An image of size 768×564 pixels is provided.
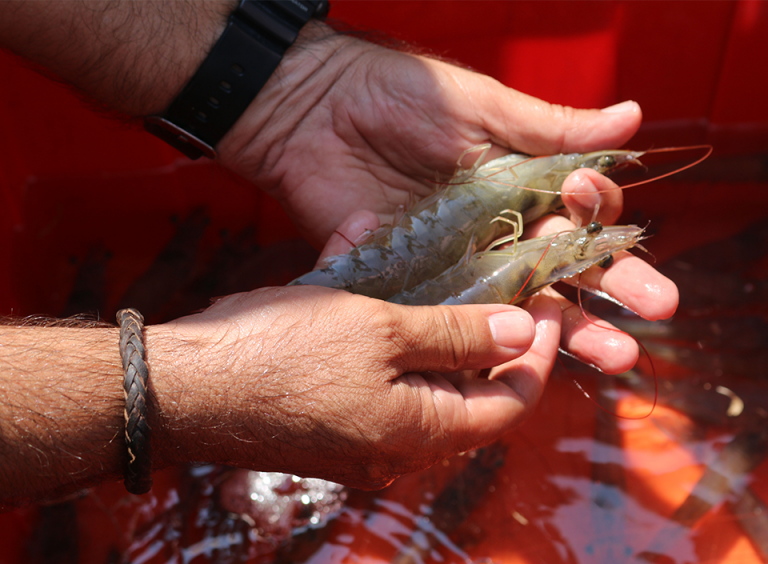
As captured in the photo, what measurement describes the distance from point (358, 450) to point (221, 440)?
38cm

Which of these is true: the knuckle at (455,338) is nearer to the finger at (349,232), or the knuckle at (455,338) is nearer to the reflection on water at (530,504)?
the finger at (349,232)

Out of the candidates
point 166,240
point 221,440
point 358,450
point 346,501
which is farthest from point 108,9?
point 346,501

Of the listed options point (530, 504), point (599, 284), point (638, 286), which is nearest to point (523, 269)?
point (599, 284)

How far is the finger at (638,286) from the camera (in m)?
2.01

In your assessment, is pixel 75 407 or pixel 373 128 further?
pixel 373 128

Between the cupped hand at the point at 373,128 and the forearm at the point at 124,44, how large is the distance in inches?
12.6

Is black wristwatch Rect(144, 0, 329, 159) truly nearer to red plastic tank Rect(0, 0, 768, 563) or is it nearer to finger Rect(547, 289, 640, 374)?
red plastic tank Rect(0, 0, 768, 563)

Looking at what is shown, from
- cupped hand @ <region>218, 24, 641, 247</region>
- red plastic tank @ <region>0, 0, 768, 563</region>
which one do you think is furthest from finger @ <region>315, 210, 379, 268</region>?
red plastic tank @ <region>0, 0, 768, 563</region>

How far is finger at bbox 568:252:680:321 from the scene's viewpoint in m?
2.01

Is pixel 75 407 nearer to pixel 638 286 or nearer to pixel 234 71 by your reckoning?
pixel 234 71

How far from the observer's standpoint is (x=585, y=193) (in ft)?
7.38

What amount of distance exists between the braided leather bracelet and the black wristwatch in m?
1.22

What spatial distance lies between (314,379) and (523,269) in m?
1.01

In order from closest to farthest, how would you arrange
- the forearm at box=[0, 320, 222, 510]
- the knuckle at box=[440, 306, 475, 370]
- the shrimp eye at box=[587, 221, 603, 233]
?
the forearm at box=[0, 320, 222, 510]
the knuckle at box=[440, 306, 475, 370]
the shrimp eye at box=[587, 221, 603, 233]
